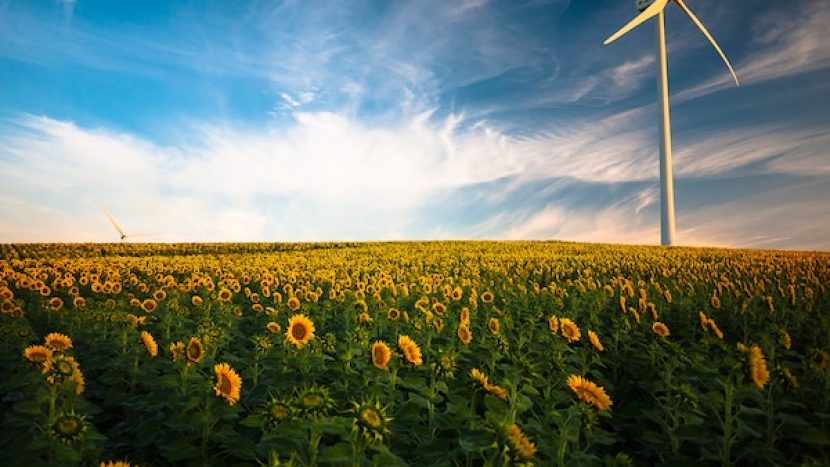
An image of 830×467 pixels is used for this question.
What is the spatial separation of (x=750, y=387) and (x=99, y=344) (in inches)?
279

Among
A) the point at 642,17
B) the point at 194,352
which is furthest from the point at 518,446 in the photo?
the point at 642,17

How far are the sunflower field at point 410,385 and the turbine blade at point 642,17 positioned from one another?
28567 mm

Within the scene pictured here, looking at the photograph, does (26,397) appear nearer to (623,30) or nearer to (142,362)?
(142,362)

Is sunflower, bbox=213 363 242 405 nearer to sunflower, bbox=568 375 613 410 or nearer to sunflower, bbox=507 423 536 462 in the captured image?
sunflower, bbox=507 423 536 462

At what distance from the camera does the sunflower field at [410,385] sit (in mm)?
3193

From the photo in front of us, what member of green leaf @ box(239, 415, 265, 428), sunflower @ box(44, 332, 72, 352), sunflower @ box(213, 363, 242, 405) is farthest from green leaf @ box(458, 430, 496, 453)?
sunflower @ box(44, 332, 72, 352)

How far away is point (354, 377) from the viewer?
4.81 m

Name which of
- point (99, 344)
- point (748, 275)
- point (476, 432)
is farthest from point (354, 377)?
point (748, 275)

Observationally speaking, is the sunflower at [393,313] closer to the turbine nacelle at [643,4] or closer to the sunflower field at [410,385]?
the sunflower field at [410,385]

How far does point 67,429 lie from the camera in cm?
313

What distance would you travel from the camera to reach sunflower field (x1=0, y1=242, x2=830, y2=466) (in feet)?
10.5

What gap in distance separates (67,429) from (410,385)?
221 centimetres

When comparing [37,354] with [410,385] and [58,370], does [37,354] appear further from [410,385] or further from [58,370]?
[410,385]

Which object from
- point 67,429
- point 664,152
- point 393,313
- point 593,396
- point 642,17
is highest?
point 642,17
